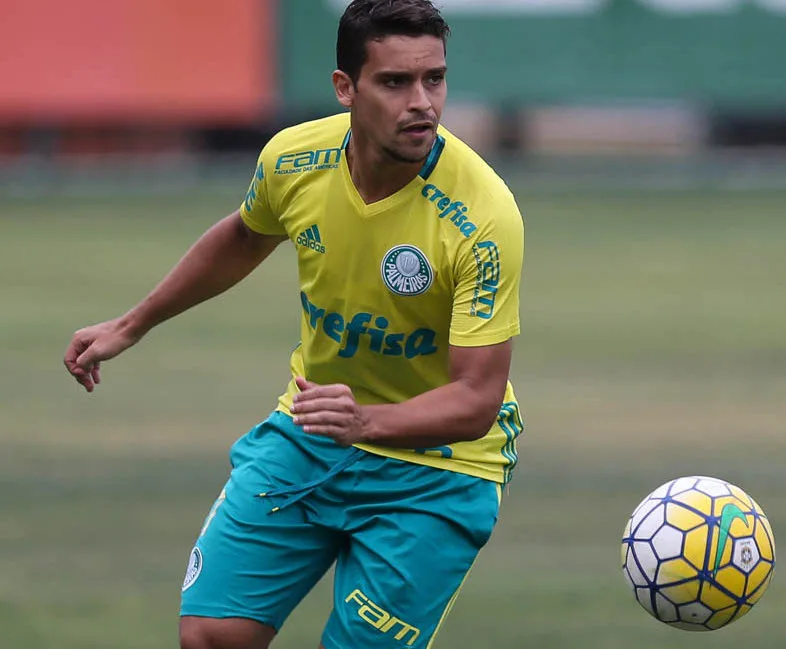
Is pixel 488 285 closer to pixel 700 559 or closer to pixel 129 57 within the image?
pixel 700 559

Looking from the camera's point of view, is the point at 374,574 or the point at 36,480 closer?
the point at 374,574

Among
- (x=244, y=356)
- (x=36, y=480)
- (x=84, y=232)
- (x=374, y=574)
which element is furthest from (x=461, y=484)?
(x=84, y=232)

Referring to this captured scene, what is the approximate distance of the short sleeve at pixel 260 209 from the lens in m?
5.81

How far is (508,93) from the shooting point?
31.2 m

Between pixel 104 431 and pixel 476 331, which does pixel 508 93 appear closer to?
pixel 104 431

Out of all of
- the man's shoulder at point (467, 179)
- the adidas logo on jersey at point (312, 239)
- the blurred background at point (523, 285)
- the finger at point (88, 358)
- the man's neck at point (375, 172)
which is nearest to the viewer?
the man's shoulder at point (467, 179)

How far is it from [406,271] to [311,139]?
0.63 m

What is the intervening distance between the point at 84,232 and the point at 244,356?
967 cm

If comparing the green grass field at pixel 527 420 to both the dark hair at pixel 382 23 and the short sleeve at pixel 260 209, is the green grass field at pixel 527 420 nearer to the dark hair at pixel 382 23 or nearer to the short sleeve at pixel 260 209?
the short sleeve at pixel 260 209

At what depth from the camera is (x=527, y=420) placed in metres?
12.3

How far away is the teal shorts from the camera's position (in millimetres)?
5465

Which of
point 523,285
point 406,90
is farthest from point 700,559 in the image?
point 523,285

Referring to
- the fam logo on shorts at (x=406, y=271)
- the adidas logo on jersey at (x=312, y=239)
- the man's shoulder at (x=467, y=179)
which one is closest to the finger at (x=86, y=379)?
the adidas logo on jersey at (x=312, y=239)

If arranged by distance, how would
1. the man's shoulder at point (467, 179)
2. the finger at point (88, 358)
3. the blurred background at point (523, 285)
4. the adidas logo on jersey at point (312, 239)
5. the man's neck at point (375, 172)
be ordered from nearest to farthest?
the man's shoulder at point (467, 179)
the man's neck at point (375, 172)
the adidas logo on jersey at point (312, 239)
the finger at point (88, 358)
the blurred background at point (523, 285)
